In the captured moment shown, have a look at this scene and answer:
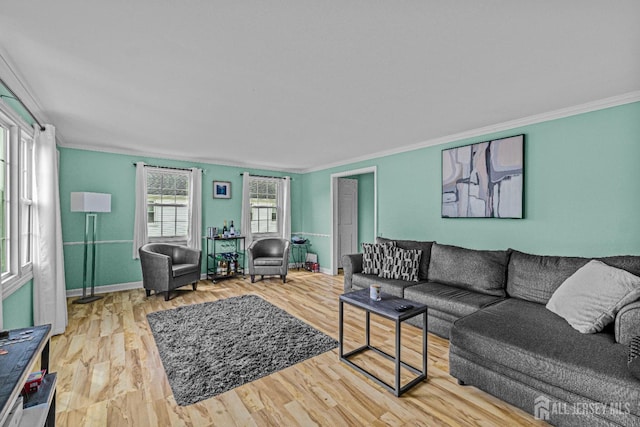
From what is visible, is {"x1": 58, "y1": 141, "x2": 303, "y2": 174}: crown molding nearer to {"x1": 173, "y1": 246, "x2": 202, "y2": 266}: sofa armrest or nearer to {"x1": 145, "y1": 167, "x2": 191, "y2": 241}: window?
{"x1": 145, "y1": 167, "x2": 191, "y2": 241}: window

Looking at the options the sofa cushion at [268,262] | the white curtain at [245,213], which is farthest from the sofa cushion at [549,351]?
the white curtain at [245,213]

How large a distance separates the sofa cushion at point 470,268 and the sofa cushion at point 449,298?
9 centimetres

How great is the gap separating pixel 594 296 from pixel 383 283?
195 centimetres

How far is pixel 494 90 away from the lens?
2.63 meters

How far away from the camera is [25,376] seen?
46.8 inches

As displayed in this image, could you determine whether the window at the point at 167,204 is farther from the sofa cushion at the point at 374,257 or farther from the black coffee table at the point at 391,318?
the black coffee table at the point at 391,318

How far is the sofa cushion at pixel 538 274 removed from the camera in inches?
102

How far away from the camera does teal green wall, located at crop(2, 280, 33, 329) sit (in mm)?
2381

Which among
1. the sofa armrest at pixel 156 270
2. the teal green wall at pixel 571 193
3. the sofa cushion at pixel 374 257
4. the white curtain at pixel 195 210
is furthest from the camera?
the white curtain at pixel 195 210

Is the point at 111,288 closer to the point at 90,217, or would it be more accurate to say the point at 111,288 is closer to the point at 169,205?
the point at 90,217

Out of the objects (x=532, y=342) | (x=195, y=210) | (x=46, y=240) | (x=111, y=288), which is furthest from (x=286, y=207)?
(x=532, y=342)

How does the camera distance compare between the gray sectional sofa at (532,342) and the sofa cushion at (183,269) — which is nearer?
the gray sectional sofa at (532,342)

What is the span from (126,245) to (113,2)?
14.6 ft

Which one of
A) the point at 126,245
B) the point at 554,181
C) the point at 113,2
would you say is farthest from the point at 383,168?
the point at 126,245
